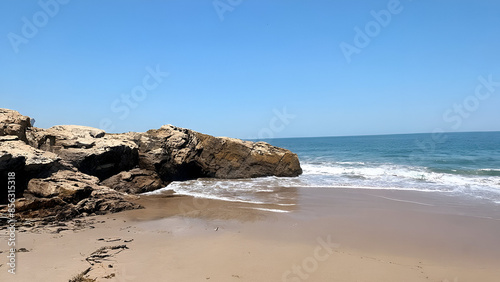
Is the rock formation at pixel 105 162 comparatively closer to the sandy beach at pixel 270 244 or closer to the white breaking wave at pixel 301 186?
the white breaking wave at pixel 301 186

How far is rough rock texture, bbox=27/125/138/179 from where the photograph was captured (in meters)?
11.2

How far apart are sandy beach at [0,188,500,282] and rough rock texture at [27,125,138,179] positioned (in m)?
3.57

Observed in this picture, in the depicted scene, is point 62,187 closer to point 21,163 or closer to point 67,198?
point 67,198

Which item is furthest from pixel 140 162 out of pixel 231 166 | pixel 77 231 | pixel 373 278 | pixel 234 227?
pixel 373 278

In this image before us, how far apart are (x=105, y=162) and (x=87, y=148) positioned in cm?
90

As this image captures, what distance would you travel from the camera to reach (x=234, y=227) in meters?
7.54

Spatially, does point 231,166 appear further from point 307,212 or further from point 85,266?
point 85,266

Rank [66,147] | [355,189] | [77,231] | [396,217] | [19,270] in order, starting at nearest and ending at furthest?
[19,270] → [77,231] → [396,217] → [66,147] → [355,189]

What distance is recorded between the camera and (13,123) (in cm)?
1007

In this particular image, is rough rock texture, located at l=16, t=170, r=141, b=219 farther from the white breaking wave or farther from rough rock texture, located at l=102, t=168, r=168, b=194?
the white breaking wave

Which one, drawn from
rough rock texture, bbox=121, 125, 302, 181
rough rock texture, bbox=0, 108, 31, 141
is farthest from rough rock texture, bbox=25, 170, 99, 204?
rough rock texture, bbox=121, 125, 302, 181

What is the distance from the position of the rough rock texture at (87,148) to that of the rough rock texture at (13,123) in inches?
30.2

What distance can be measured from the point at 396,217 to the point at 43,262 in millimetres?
9044

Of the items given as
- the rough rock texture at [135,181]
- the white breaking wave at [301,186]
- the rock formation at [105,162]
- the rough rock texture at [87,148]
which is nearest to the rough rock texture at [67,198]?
the rock formation at [105,162]
